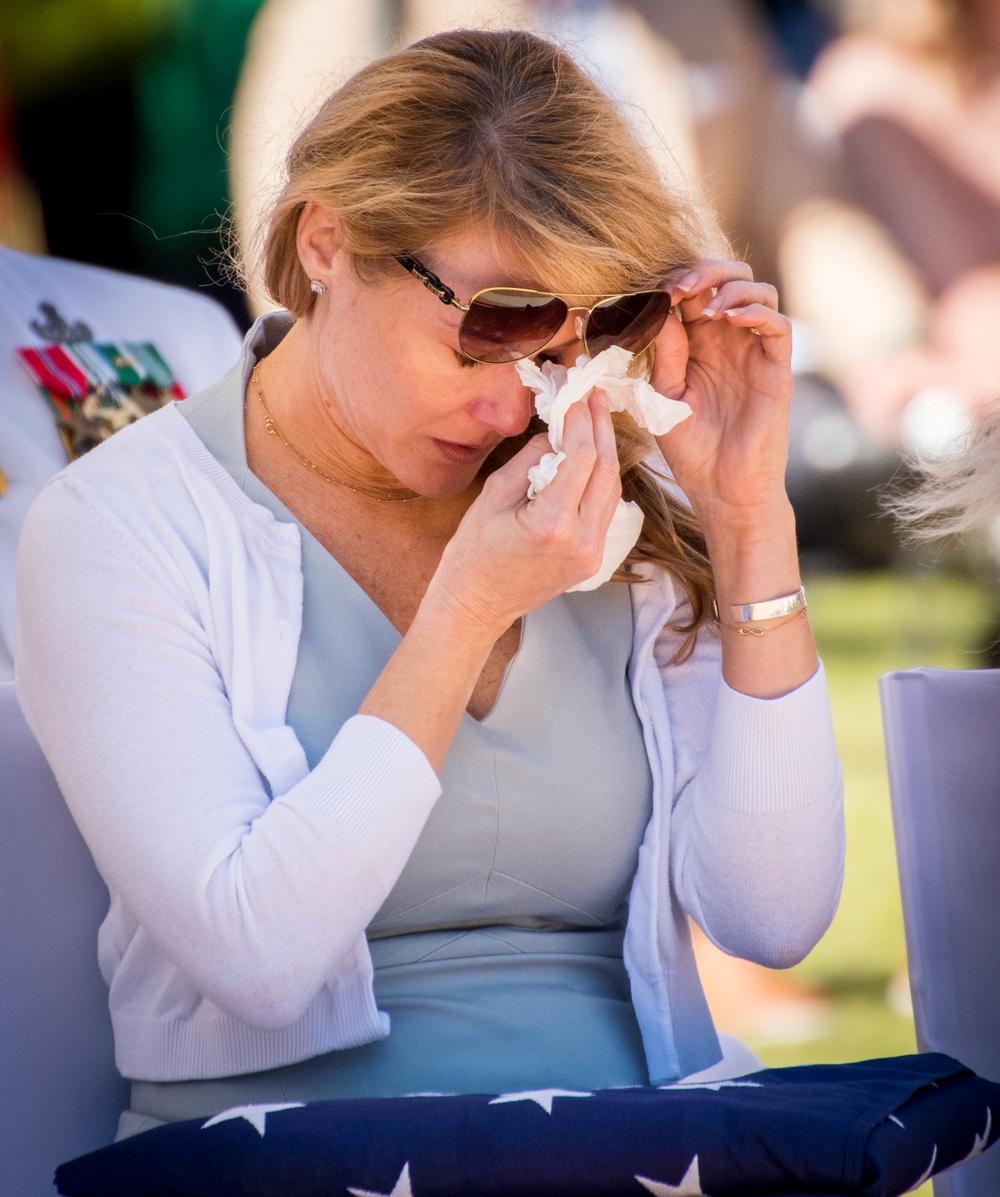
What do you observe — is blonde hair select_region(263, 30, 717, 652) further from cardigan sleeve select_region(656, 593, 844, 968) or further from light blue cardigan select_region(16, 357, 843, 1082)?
cardigan sleeve select_region(656, 593, 844, 968)

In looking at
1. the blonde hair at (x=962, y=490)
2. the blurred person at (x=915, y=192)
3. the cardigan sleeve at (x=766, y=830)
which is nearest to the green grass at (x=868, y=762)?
the blurred person at (x=915, y=192)

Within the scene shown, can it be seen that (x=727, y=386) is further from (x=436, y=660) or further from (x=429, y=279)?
(x=436, y=660)

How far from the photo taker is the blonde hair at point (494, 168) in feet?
5.27

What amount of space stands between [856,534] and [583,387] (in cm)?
347

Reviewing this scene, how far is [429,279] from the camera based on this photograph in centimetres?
161

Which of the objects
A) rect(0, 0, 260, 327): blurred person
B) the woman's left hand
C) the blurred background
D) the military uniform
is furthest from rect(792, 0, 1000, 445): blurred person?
the woman's left hand

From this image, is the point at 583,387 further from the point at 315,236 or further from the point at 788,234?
the point at 788,234

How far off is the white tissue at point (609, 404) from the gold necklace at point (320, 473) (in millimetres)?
308

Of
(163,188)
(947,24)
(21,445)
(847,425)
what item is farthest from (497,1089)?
(947,24)

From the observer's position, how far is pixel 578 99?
1.70 m

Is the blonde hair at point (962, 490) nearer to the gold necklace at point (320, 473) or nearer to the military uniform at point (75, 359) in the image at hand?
the gold necklace at point (320, 473)

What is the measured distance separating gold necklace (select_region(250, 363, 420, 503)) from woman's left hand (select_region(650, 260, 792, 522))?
0.38m

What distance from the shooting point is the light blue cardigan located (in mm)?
1415

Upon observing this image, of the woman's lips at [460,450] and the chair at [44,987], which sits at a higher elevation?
the woman's lips at [460,450]
